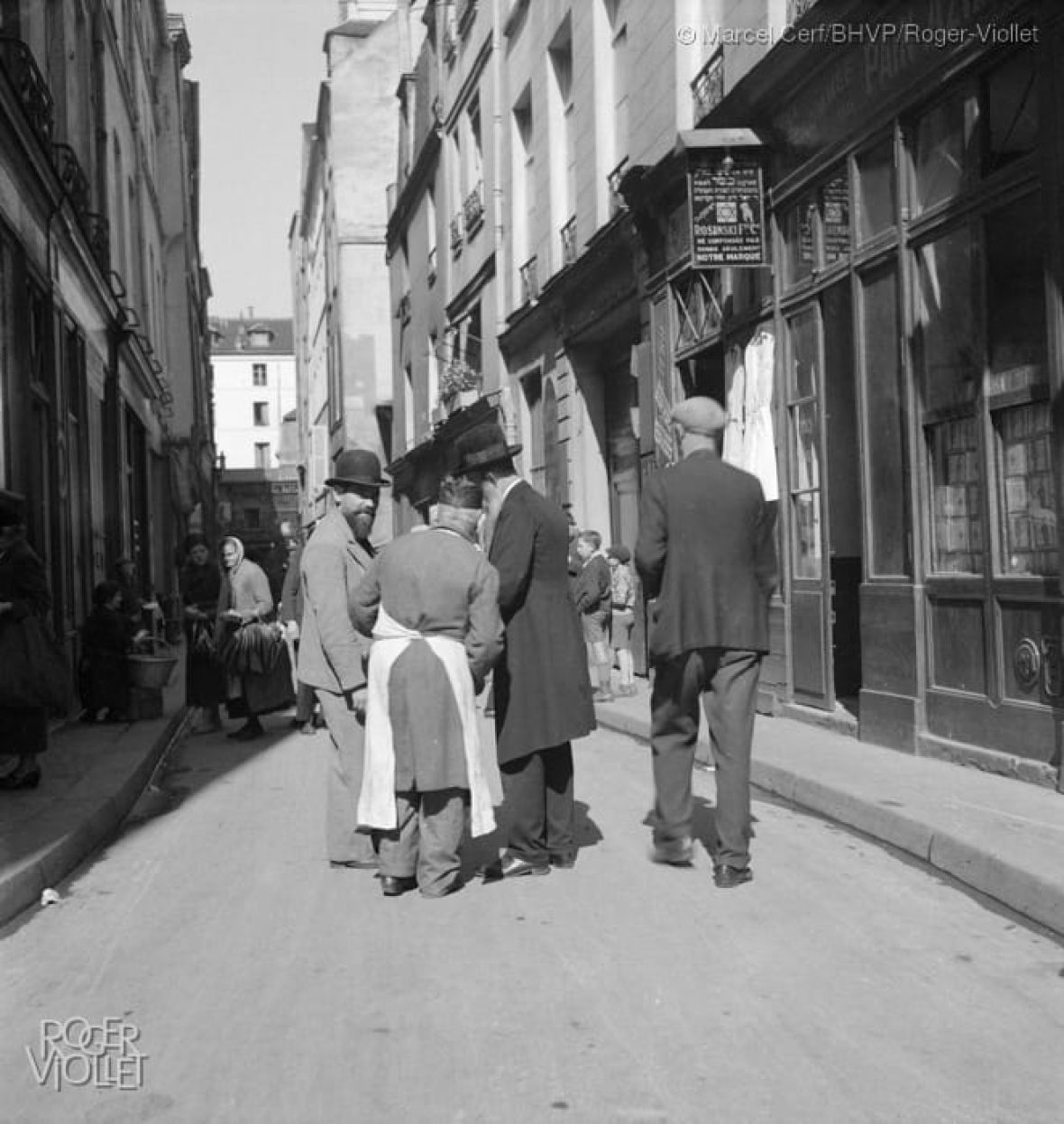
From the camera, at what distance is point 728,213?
36.9ft

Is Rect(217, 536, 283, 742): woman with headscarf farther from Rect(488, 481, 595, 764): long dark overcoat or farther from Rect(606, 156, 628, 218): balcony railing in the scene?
Rect(606, 156, 628, 218): balcony railing

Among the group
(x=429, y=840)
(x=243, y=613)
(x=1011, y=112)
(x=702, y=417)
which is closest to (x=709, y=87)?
(x=1011, y=112)

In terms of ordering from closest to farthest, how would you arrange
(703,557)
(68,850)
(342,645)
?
1. (703,557)
2. (342,645)
3. (68,850)

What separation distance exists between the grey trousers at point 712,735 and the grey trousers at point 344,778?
4.16ft

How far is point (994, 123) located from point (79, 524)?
10.6 m

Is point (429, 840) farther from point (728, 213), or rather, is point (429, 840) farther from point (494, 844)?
point (728, 213)

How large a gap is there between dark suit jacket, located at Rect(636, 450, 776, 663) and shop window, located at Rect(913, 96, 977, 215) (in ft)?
11.7

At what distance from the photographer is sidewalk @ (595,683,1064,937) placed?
5.40 meters

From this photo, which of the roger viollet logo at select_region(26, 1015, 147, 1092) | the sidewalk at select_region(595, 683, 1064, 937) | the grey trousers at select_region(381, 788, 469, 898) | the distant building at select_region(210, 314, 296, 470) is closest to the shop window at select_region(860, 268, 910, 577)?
the sidewalk at select_region(595, 683, 1064, 937)

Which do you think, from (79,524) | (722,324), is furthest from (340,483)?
(79,524)

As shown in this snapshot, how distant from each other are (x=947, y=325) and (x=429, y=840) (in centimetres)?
488

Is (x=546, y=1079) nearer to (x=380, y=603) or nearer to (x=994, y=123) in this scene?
(x=380, y=603)

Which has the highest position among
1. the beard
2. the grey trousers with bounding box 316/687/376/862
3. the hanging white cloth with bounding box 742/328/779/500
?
the hanging white cloth with bounding box 742/328/779/500

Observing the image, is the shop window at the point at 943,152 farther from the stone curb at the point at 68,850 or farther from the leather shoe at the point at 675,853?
the stone curb at the point at 68,850
